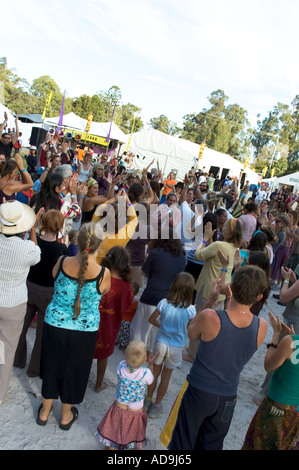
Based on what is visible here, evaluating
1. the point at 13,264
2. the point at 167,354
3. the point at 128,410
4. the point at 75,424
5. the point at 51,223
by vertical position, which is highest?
the point at 51,223

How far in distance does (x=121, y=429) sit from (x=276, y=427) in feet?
3.70

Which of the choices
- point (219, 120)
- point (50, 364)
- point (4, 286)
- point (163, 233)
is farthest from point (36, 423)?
point (219, 120)

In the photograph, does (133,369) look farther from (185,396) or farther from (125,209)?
(125,209)

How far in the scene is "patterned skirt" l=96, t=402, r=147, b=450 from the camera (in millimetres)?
2764

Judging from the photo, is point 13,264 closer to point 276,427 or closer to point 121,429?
point 121,429

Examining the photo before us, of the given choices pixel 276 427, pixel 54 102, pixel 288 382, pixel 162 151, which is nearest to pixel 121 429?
pixel 276 427

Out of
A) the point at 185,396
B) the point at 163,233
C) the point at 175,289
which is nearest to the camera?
the point at 185,396

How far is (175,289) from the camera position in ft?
10.7

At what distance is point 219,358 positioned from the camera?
7.63 ft

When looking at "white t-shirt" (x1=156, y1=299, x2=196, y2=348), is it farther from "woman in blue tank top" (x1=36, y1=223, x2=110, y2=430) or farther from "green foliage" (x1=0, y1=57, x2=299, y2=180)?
"green foliage" (x1=0, y1=57, x2=299, y2=180)

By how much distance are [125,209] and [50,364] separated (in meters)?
2.25

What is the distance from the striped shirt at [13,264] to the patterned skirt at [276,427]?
6.64 ft

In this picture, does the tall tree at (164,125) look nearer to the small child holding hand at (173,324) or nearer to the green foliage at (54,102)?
the green foliage at (54,102)
